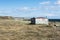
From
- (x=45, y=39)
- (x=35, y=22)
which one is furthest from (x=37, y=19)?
(x=45, y=39)

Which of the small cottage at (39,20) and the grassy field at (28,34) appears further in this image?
the small cottage at (39,20)

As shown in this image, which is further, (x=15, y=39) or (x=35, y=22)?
(x=35, y=22)

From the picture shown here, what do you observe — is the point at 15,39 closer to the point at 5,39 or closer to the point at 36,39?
the point at 5,39

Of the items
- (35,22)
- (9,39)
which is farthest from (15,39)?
(35,22)

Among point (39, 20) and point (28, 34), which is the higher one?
Answer: point (39, 20)

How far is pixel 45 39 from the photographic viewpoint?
3097 cm

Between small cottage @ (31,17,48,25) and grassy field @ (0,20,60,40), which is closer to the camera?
grassy field @ (0,20,60,40)

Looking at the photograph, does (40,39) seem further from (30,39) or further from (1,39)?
(1,39)

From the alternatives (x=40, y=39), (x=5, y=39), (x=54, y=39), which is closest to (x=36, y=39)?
(x=40, y=39)

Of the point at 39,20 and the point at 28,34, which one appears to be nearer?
the point at 28,34

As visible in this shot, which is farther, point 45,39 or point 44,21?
point 44,21

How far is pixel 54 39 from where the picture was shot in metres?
30.8

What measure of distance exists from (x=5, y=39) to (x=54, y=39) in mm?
8944

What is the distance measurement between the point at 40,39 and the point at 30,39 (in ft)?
6.19
